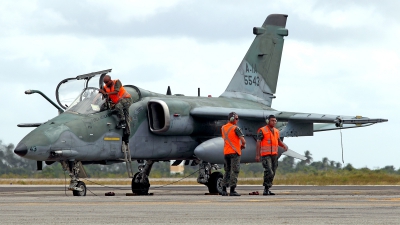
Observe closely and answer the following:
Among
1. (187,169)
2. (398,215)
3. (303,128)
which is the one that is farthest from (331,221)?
(187,169)

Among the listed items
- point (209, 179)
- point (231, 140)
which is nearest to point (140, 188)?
point (209, 179)

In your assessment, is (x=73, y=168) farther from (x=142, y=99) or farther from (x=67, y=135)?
(x=142, y=99)

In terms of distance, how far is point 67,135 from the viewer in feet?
53.1

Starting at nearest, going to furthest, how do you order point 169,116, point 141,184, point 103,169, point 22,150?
point 22,150
point 169,116
point 141,184
point 103,169

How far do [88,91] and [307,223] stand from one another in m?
9.95

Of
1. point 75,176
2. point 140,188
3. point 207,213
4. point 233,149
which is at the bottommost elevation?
point 207,213

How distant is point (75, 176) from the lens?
16234 mm

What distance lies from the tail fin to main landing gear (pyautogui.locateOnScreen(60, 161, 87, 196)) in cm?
615

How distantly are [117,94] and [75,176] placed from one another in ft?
6.51

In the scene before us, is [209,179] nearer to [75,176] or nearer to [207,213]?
[75,176]

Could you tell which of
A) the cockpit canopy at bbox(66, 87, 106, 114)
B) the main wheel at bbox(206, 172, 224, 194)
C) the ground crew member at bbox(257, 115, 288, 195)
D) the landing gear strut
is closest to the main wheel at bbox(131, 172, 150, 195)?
the landing gear strut

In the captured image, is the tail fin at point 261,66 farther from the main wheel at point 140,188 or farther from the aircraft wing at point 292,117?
the main wheel at point 140,188

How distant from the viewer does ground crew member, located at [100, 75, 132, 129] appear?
17047 mm

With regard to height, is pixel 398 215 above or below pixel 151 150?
below
